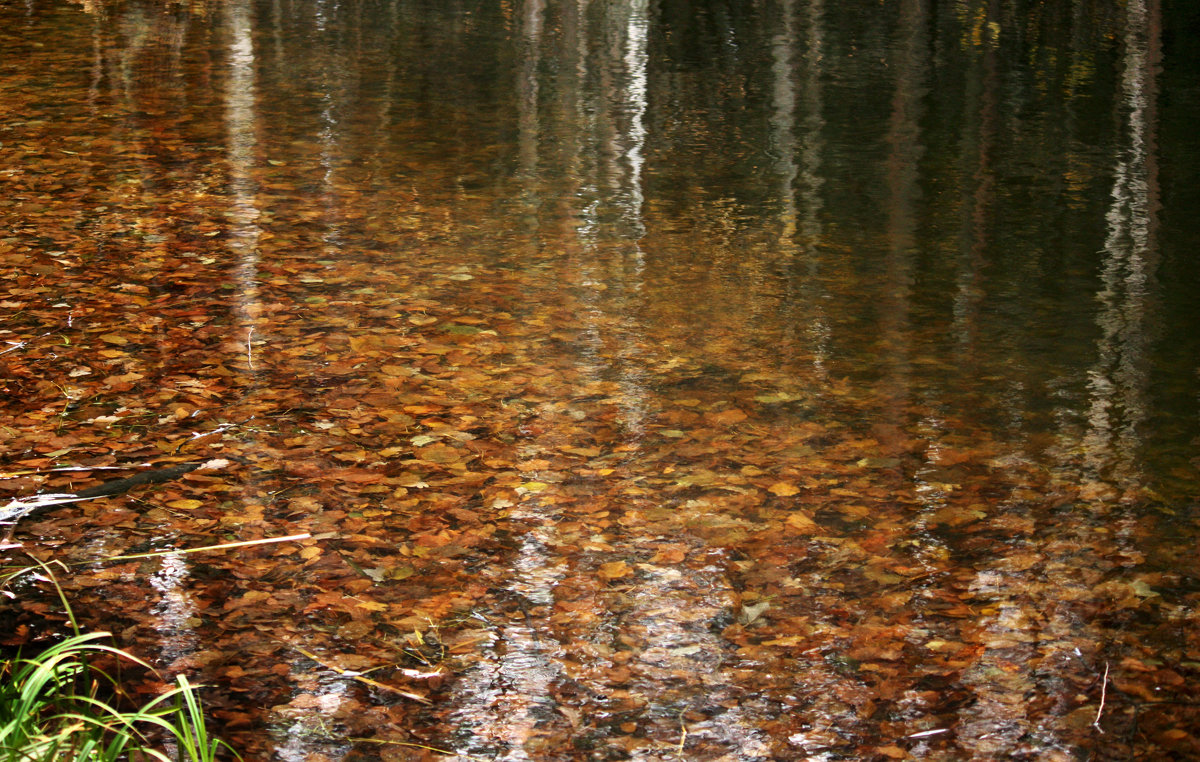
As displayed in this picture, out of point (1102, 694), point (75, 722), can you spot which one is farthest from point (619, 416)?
point (75, 722)

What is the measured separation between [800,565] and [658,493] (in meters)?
0.58

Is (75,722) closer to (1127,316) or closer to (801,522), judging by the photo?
(801,522)

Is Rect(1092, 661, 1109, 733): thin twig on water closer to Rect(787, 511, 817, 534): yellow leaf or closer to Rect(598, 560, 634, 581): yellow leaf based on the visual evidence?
Rect(787, 511, 817, 534): yellow leaf

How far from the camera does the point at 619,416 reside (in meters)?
4.21

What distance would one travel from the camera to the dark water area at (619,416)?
9.14 feet

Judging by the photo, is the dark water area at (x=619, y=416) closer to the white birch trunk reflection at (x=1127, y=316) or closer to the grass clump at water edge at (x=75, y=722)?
the white birch trunk reflection at (x=1127, y=316)

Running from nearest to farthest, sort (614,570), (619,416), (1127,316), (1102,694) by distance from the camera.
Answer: (1102,694), (614,570), (619,416), (1127,316)

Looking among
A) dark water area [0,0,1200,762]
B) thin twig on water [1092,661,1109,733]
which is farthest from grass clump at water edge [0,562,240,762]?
thin twig on water [1092,661,1109,733]

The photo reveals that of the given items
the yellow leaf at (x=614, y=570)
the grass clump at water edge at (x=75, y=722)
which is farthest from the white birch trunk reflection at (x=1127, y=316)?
the grass clump at water edge at (x=75, y=722)

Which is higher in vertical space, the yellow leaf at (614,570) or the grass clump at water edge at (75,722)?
the grass clump at water edge at (75,722)

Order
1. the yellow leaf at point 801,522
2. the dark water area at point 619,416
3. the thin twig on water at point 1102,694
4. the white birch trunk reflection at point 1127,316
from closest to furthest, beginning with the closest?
the thin twig on water at point 1102,694 → the dark water area at point 619,416 → the yellow leaf at point 801,522 → the white birch trunk reflection at point 1127,316

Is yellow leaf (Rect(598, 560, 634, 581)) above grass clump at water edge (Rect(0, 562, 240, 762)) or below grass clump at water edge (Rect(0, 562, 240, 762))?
below

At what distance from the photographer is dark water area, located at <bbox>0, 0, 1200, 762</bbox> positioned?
2.79 m

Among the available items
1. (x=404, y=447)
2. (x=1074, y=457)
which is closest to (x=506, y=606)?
(x=404, y=447)
